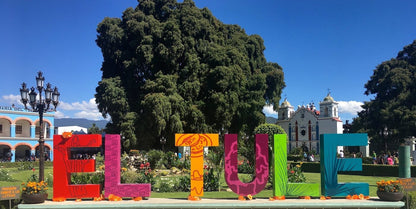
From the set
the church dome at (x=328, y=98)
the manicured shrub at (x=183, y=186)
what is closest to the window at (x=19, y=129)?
the manicured shrub at (x=183, y=186)

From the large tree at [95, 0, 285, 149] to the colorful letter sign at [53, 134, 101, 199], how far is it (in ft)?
53.9

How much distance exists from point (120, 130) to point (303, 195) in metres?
22.5

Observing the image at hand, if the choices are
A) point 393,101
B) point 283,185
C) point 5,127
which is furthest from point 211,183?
point 5,127

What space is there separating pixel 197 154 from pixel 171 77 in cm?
1918

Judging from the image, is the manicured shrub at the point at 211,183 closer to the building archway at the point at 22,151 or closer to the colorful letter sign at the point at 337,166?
the colorful letter sign at the point at 337,166

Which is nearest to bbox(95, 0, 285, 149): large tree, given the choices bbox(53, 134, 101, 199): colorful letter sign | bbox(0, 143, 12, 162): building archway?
bbox(0, 143, 12, 162): building archway

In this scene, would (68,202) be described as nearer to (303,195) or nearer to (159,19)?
(303,195)

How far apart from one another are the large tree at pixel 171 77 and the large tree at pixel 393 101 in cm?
1435

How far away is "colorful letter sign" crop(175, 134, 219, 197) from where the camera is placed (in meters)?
10.5

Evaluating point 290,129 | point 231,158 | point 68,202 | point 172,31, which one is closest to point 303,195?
point 231,158

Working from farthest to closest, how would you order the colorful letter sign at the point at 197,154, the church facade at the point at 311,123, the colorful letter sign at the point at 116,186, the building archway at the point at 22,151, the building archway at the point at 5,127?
1. the church facade at the point at 311,123
2. the building archway at the point at 22,151
3. the building archway at the point at 5,127
4. the colorful letter sign at the point at 197,154
5. the colorful letter sign at the point at 116,186

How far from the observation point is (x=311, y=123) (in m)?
56.5

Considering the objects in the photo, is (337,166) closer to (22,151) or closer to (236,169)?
(236,169)

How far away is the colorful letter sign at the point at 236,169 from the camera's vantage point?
10.4 metres
